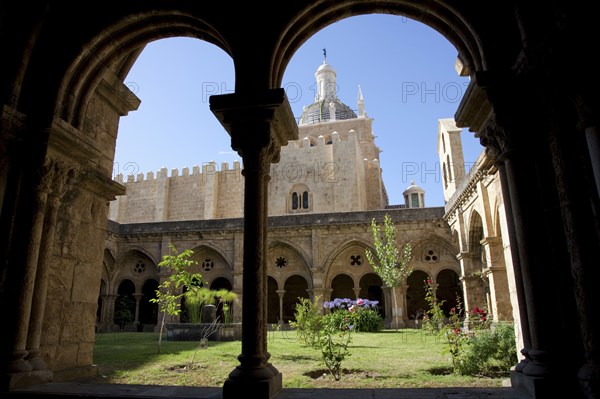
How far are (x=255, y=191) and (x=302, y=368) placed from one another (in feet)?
10.6

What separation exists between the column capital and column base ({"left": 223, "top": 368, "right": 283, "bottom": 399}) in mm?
1558

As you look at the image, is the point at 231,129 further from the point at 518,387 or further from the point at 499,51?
the point at 518,387

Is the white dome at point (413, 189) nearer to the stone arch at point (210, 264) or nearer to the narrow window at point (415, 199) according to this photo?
the narrow window at point (415, 199)

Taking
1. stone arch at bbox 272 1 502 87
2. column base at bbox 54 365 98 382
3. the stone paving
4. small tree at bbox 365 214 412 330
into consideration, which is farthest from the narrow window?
the stone paving

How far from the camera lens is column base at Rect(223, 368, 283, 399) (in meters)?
2.53

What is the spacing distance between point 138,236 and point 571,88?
54.5 feet

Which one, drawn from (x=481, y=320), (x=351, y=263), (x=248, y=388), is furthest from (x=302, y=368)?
(x=351, y=263)

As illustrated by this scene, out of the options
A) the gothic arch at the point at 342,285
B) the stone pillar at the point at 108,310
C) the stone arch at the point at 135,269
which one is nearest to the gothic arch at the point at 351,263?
the gothic arch at the point at 342,285

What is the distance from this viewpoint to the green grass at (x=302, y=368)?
436 centimetres

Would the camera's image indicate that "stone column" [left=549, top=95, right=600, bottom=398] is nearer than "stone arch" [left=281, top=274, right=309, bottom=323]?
Yes

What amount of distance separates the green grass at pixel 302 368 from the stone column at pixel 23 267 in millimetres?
998

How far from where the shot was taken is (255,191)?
10.0ft

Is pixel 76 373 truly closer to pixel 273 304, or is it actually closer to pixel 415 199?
pixel 273 304

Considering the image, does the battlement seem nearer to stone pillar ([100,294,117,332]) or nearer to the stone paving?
stone pillar ([100,294,117,332])
